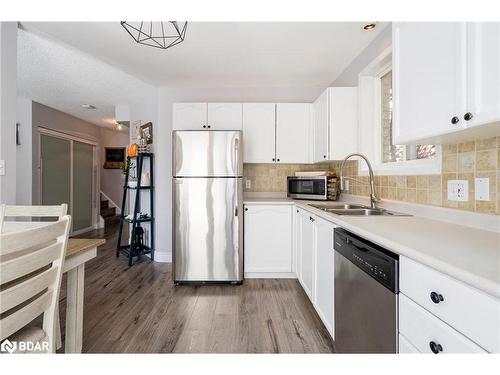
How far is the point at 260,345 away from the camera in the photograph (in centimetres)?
157

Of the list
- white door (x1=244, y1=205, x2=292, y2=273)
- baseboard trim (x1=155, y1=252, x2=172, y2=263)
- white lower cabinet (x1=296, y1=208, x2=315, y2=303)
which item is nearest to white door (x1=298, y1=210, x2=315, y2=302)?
white lower cabinet (x1=296, y1=208, x2=315, y2=303)

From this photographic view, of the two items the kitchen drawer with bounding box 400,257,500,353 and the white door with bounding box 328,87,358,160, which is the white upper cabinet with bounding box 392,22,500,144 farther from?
the white door with bounding box 328,87,358,160

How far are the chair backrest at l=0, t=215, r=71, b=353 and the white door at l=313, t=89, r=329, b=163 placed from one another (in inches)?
84.4

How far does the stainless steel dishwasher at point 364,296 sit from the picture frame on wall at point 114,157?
6.24 meters

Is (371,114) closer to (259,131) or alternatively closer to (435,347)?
(259,131)

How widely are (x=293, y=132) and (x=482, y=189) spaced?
1.93m

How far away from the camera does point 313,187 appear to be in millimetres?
2641

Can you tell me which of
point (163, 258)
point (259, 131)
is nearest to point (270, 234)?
point (259, 131)

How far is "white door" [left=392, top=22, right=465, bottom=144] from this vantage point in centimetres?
93

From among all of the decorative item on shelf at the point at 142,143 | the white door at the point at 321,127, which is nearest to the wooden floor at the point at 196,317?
the white door at the point at 321,127

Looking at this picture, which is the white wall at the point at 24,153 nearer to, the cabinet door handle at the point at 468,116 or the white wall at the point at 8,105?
the white wall at the point at 8,105
